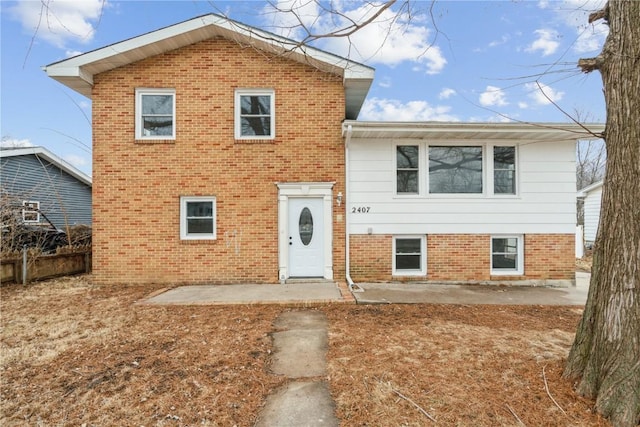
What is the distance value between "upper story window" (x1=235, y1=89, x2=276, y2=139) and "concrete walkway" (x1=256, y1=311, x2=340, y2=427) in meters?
4.64

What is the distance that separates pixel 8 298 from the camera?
21.9 feet

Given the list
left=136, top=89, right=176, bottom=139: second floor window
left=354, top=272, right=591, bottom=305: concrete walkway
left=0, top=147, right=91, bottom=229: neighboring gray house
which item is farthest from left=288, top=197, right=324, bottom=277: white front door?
left=0, top=147, right=91, bottom=229: neighboring gray house

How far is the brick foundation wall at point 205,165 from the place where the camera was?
25.6 feet

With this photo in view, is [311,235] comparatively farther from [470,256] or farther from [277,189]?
[470,256]

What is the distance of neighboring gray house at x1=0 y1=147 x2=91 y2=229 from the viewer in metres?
13.4

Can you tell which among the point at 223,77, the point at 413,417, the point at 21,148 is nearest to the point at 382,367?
the point at 413,417

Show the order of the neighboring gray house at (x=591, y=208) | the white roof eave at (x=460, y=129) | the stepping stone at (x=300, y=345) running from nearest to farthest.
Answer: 1. the stepping stone at (x=300, y=345)
2. the white roof eave at (x=460, y=129)
3. the neighboring gray house at (x=591, y=208)

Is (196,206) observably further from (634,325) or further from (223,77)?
(634,325)

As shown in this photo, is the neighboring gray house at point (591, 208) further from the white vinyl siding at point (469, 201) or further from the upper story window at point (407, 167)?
the upper story window at point (407, 167)

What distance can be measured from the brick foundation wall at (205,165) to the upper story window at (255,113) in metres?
0.21

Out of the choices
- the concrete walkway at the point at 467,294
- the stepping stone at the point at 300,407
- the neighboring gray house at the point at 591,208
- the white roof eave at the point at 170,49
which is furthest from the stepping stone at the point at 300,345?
the neighboring gray house at the point at 591,208

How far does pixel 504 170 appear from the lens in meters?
7.99

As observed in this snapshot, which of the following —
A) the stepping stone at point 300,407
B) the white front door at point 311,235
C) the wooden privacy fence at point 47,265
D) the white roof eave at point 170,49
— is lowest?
the stepping stone at point 300,407

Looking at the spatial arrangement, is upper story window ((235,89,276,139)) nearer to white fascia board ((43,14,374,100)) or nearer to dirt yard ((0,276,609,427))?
white fascia board ((43,14,374,100))
